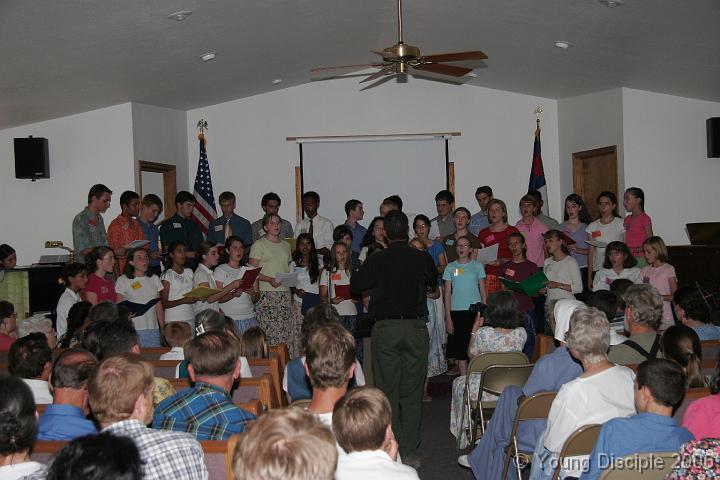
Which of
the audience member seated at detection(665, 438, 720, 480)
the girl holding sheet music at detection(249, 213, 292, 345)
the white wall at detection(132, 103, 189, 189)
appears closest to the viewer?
the audience member seated at detection(665, 438, 720, 480)

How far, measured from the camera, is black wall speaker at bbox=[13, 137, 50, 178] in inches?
372

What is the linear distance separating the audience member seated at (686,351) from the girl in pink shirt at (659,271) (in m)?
3.33

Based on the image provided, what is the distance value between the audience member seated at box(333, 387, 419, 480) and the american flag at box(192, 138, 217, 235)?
7.88 metres

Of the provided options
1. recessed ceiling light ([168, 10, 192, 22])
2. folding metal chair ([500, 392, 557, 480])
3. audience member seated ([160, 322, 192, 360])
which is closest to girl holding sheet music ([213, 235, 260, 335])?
recessed ceiling light ([168, 10, 192, 22])

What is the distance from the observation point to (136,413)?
8.23 ft

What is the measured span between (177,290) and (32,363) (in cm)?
332

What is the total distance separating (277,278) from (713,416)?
503 cm

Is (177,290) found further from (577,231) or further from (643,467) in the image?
(643,467)

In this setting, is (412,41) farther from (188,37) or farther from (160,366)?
(160,366)

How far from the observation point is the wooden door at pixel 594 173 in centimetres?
1027

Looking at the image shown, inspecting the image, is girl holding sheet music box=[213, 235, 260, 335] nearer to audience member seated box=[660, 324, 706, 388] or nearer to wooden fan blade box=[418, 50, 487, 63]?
wooden fan blade box=[418, 50, 487, 63]

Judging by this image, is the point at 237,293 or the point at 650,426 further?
the point at 237,293

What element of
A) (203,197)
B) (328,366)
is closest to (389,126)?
(203,197)

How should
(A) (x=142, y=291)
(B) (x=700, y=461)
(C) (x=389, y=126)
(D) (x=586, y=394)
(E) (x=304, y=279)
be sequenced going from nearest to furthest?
(B) (x=700, y=461)
(D) (x=586, y=394)
(A) (x=142, y=291)
(E) (x=304, y=279)
(C) (x=389, y=126)
